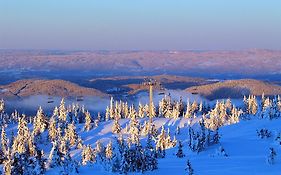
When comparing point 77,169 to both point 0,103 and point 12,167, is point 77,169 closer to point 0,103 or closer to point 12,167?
point 12,167

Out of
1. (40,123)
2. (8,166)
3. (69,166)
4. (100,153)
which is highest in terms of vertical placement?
(8,166)

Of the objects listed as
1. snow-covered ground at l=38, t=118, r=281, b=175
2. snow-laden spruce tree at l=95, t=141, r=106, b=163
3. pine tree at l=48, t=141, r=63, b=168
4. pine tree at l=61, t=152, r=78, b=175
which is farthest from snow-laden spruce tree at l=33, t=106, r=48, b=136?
pine tree at l=61, t=152, r=78, b=175

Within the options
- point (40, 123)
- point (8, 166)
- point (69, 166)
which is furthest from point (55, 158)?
point (40, 123)

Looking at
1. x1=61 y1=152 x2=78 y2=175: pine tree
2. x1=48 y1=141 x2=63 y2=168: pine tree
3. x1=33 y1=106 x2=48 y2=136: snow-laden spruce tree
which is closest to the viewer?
x1=61 y1=152 x2=78 y2=175: pine tree

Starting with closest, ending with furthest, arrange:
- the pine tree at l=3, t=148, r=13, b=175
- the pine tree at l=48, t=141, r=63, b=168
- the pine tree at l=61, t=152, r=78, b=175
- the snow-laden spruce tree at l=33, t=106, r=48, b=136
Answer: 1. the pine tree at l=3, t=148, r=13, b=175
2. the pine tree at l=61, t=152, r=78, b=175
3. the pine tree at l=48, t=141, r=63, b=168
4. the snow-laden spruce tree at l=33, t=106, r=48, b=136

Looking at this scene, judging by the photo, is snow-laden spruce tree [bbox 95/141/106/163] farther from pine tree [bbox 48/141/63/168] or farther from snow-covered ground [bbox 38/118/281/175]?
pine tree [bbox 48/141/63/168]

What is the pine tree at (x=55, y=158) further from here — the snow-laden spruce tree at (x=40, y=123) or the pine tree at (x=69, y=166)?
the snow-laden spruce tree at (x=40, y=123)

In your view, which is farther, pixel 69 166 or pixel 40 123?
pixel 40 123

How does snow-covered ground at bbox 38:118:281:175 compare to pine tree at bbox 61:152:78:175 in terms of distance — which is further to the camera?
pine tree at bbox 61:152:78:175

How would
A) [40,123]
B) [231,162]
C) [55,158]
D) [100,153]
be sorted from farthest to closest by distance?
[40,123]
[100,153]
[55,158]
[231,162]

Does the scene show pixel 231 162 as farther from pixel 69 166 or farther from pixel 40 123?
pixel 40 123

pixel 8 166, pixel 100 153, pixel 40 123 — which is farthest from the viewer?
pixel 40 123

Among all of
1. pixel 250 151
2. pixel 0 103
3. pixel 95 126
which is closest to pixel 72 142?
pixel 95 126

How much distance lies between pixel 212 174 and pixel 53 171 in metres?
8.17
